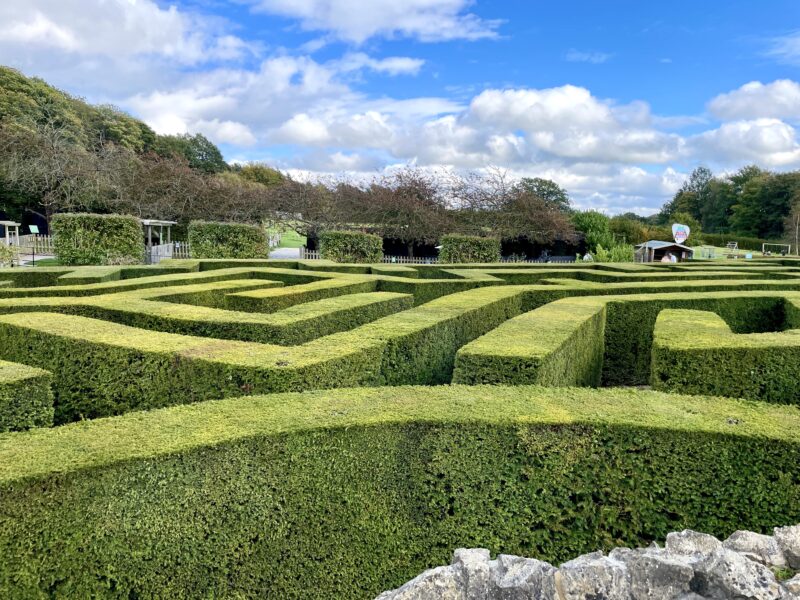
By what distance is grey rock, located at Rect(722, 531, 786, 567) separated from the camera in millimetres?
2486

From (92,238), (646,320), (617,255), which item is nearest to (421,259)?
(617,255)

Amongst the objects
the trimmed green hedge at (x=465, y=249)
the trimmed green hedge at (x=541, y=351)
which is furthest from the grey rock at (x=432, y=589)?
the trimmed green hedge at (x=465, y=249)

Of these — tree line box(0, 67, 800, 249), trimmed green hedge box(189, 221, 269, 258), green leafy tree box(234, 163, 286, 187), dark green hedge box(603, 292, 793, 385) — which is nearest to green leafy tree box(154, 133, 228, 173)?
green leafy tree box(234, 163, 286, 187)

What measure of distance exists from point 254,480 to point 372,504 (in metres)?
0.71

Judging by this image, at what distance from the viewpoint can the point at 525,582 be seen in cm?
233

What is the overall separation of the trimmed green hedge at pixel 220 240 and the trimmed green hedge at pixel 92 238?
240 centimetres

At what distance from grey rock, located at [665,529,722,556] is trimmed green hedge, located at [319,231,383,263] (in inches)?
770

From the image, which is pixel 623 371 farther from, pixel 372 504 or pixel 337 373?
pixel 372 504

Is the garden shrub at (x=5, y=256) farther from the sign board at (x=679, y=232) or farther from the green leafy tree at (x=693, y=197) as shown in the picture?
the green leafy tree at (x=693, y=197)

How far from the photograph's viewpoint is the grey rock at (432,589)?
2.32 m

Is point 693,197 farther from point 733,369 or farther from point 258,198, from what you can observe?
point 733,369

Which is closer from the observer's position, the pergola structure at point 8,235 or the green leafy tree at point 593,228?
the pergola structure at point 8,235

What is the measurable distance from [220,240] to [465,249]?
401 inches

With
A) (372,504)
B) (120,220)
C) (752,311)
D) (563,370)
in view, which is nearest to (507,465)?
(372,504)
